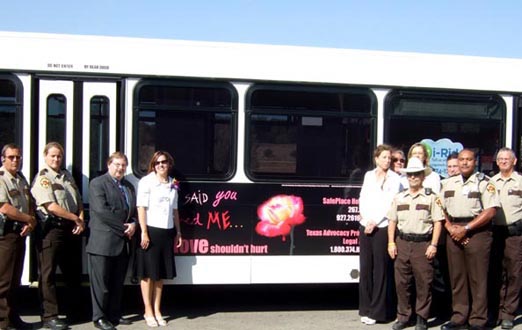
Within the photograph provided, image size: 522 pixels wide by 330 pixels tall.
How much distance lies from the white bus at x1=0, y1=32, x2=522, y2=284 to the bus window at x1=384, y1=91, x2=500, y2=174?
1 centimetres

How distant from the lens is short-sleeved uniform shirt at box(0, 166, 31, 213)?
19.1 feet

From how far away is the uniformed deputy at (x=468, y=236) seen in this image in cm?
630

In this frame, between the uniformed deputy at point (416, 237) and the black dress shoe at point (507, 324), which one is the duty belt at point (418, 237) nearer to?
the uniformed deputy at point (416, 237)

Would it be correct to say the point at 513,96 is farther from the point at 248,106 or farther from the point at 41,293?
the point at 41,293

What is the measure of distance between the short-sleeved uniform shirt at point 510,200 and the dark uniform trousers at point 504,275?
109 millimetres

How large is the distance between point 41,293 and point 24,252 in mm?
442

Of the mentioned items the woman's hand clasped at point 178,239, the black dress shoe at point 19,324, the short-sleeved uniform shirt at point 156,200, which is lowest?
the black dress shoe at point 19,324

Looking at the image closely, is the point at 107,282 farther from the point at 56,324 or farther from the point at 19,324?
the point at 19,324

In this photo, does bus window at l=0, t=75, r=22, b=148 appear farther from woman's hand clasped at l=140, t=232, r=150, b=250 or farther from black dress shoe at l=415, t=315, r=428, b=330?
black dress shoe at l=415, t=315, r=428, b=330

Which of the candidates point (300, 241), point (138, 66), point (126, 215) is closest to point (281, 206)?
point (300, 241)

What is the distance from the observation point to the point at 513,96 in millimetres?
7262

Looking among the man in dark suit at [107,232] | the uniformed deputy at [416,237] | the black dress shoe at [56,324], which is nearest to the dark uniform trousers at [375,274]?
the uniformed deputy at [416,237]

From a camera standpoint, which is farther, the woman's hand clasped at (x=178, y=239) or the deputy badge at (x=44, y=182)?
the woman's hand clasped at (x=178, y=239)

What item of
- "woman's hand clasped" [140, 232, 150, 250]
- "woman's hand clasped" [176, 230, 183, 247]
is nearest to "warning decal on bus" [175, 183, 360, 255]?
"woman's hand clasped" [176, 230, 183, 247]
